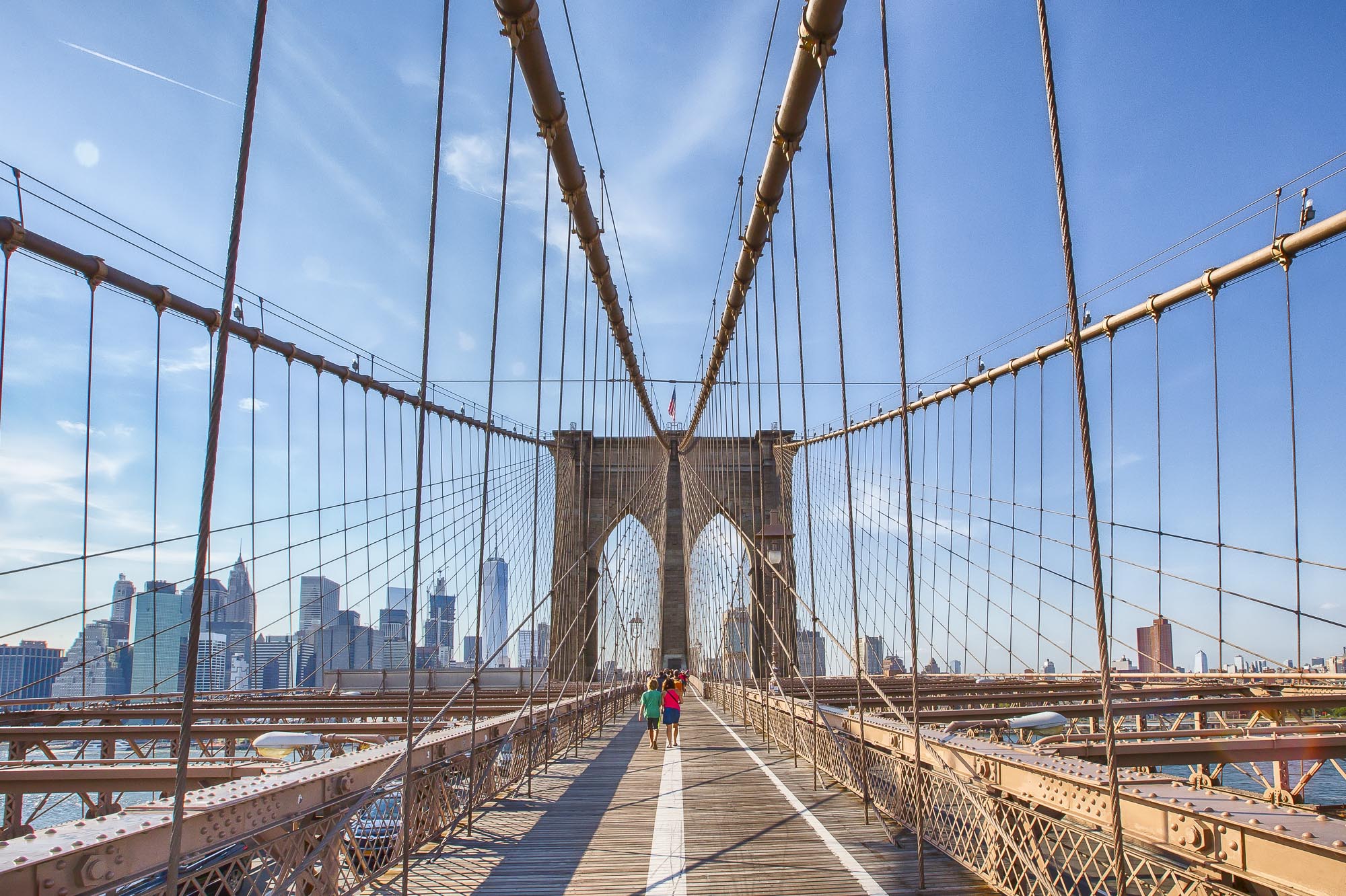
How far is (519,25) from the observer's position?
568cm

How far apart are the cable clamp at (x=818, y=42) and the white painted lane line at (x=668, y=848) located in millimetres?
5082

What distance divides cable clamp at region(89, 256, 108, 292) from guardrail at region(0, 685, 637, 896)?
495cm

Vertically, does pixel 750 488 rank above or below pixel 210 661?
above

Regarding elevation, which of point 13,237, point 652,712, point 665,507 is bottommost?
point 652,712

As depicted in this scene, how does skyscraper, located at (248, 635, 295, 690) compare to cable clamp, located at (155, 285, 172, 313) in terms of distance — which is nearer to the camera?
cable clamp, located at (155, 285, 172, 313)

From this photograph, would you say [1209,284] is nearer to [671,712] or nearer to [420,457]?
[671,712]

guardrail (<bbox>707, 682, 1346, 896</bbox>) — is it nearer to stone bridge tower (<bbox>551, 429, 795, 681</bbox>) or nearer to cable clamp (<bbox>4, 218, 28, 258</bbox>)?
cable clamp (<bbox>4, 218, 28, 258</bbox>)

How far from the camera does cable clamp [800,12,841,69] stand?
19.0 ft

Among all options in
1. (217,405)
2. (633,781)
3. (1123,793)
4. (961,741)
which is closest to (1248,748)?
(961,741)

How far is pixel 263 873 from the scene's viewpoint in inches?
117

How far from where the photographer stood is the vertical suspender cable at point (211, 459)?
77.4 inches

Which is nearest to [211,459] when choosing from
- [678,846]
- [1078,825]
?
[1078,825]

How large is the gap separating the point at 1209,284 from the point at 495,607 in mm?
26807

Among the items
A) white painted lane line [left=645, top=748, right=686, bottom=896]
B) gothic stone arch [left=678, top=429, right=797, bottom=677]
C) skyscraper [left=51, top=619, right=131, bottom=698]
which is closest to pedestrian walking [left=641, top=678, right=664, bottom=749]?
white painted lane line [left=645, top=748, right=686, bottom=896]
